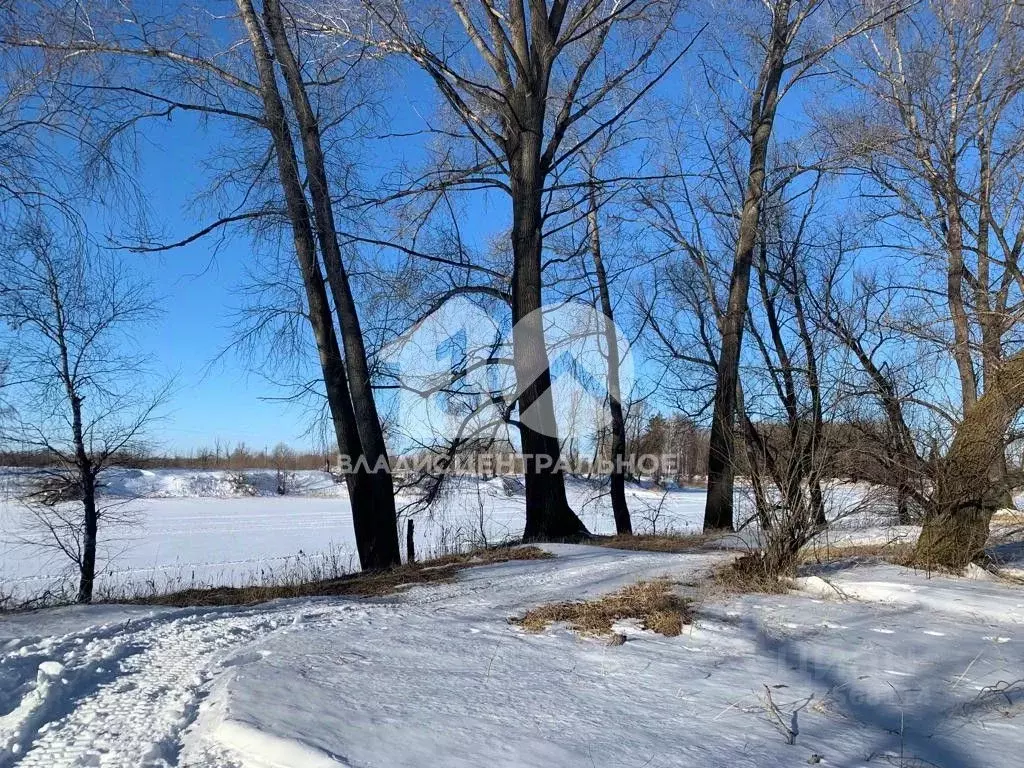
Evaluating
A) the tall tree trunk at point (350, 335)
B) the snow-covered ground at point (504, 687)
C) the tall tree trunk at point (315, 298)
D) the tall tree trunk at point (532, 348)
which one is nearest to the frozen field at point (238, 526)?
the tall tree trunk at point (350, 335)

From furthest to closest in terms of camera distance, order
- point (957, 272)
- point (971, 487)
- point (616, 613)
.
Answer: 1. point (957, 272)
2. point (971, 487)
3. point (616, 613)

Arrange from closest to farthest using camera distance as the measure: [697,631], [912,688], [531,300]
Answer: [912,688]
[697,631]
[531,300]

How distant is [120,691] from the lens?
3.12m

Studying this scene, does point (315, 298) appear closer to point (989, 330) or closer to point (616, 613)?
point (616, 613)

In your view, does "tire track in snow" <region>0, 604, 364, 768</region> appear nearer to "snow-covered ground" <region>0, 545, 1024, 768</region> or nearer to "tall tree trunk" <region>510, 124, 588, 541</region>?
"snow-covered ground" <region>0, 545, 1024, 768</region>

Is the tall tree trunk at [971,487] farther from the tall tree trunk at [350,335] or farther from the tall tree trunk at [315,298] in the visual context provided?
the tall tree trunk at [315,298]

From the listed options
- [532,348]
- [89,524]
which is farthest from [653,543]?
[89,524]

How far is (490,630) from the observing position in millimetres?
4324

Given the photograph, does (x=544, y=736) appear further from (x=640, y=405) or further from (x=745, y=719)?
(x=640, y=405)

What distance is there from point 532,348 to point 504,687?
26.5 feet

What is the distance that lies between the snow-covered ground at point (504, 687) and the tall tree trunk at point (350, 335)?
4.51 meters

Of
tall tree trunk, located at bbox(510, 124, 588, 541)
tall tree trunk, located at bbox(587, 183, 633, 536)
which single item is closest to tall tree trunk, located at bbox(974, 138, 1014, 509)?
tall tree trunk, located at bbox(510, 124, 588, 541)

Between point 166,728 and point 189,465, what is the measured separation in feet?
209

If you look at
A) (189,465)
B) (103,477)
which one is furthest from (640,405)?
(189,465)
